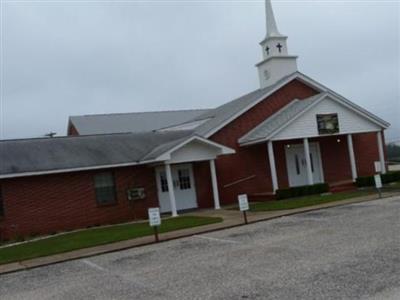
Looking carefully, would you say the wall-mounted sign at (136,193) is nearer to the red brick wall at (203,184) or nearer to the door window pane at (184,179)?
the door window pane at (184,179)

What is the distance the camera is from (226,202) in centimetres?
2481

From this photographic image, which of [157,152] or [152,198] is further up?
[157,152]

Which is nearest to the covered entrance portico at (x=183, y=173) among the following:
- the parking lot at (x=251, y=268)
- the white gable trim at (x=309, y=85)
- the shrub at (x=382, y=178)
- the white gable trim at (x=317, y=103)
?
the white gable trim at (x=317, y=103)

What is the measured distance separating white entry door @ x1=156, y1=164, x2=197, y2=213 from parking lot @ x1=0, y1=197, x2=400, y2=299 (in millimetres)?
9505

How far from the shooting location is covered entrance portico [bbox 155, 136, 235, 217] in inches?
859

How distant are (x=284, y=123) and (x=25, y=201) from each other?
1172cm

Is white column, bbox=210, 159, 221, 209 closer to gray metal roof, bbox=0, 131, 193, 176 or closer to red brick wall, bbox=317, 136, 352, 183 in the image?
gray metal roof, bbox=0, 131, 193, 176

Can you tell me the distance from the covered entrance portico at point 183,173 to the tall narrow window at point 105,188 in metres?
2.18

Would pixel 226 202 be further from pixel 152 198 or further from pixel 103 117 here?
pixel 103 117

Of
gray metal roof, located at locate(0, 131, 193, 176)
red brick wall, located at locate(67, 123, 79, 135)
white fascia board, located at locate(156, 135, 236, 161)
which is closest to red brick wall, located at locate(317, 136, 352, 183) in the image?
white fascia board, located at locate(156, 135, 236, 161)

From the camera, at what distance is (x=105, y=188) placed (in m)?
22.1

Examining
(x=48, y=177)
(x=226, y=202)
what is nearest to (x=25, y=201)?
(x=48, y=177)

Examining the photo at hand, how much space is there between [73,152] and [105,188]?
213 cm

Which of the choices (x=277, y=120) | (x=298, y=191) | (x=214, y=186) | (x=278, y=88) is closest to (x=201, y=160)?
(x=214, y=186)
